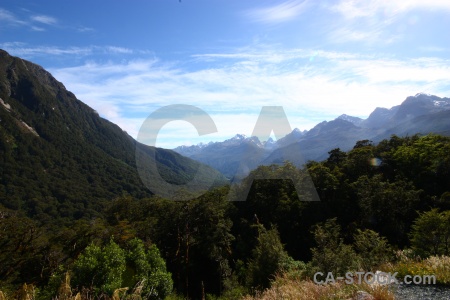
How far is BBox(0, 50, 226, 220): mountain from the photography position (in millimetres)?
104250

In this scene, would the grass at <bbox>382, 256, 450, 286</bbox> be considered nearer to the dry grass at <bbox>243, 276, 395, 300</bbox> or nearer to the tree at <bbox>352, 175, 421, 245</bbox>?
the dry grass at <bbox>243, 276, 395, 300</bbox>

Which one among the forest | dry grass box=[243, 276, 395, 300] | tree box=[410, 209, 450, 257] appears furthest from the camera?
the forest

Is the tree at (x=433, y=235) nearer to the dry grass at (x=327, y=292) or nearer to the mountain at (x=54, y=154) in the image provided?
the dry grass at (x=327, y=292)

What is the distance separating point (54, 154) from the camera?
13600 cm

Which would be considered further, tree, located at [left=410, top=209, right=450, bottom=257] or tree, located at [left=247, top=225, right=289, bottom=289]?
tree, located at [left=247, top=225, right=289, bottom=289]

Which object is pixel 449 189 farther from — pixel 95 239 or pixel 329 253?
pixel 95 239

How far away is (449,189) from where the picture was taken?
23.7 m

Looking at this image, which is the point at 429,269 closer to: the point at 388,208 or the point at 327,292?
the point at 327,292

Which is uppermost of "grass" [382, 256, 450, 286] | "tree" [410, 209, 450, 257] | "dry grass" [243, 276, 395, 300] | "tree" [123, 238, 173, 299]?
"dry grass" [243, 276, 395, 300]

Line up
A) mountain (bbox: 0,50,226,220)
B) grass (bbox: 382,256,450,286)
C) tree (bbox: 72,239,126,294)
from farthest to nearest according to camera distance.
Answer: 1. mountain (bbox: 0,50,226,220)
2. tree (bbox: 72,239,126,294)
3. grass (bbox: 382,256,450,286)

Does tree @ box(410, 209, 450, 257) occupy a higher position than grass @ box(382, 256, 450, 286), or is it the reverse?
grass @ box(382, 256, 450, 286)

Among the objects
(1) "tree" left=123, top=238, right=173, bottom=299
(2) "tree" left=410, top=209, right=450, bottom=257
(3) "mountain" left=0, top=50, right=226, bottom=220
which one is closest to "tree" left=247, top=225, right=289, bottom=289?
(1) "tree" left=123, top=238, right=173, bottom=299

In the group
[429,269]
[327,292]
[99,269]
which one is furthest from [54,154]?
[429,269]

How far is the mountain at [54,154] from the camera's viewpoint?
10425 centimetres
